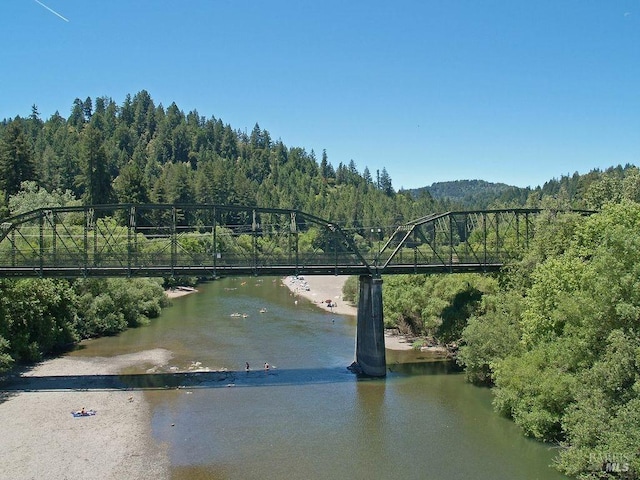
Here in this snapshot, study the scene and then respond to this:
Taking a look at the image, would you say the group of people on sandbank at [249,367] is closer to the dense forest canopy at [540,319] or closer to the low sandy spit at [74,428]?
the low sandy spit at [74,428]

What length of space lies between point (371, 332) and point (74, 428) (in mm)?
22348

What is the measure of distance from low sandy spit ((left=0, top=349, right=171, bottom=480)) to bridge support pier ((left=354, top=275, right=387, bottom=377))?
1703 cm

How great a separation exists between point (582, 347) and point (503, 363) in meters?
7.14

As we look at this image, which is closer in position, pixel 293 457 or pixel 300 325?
pixel 293 457

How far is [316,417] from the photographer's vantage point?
37.4 m

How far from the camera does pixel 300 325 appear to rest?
69.6 m

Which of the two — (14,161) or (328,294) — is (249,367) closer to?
(328,294)

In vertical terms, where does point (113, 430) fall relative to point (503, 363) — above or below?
below

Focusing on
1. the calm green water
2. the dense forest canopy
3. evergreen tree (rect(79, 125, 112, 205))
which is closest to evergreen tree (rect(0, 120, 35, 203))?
the dense forest canopy

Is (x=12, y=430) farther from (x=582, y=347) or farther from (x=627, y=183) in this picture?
(x=627, y=183)

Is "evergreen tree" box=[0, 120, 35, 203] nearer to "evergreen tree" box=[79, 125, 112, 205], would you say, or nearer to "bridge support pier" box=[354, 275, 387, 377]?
"evergreen tree" box=[79, 125, 112, 205]

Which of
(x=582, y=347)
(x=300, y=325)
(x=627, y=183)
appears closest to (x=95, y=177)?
(x=300, y=325)

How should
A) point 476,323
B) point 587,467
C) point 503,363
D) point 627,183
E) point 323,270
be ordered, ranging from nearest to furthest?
point 587,467 < point 503,363 < point 476,323 < point 323,270 < point 627,183

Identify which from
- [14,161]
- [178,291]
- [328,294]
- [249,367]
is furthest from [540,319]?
[14,161]
